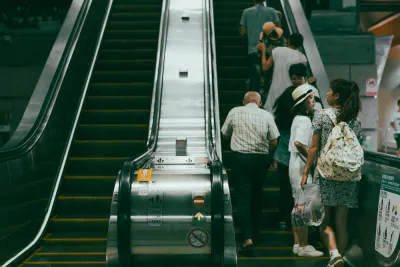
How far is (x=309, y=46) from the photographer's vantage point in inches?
258

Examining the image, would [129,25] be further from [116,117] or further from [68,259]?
[68,259]

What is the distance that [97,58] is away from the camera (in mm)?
7980

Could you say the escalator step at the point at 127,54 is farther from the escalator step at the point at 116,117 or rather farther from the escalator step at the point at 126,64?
the escalator step at the point at 116,117

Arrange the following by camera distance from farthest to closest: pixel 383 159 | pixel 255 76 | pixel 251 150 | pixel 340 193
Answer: pixel 255 76, pixel 251 150, pixel 340 193, pixel 383 159

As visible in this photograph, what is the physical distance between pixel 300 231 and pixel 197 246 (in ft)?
4.41

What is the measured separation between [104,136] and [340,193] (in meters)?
3.57

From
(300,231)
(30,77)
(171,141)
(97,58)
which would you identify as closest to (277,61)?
(171,141)

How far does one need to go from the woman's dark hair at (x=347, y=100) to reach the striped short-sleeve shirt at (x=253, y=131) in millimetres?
897

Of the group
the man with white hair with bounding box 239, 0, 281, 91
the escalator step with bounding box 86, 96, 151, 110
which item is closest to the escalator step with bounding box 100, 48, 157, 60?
the escalator step with bounding box 86, 96, 151, 110

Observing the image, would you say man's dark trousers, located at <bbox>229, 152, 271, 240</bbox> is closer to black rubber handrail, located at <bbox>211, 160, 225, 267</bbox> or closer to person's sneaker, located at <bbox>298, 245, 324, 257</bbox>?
person's sneaker, located at <bbox>298, 245, 324, 257</bbox>

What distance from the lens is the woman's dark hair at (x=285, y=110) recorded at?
16.4 feet

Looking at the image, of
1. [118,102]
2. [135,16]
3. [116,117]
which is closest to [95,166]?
[116,117]

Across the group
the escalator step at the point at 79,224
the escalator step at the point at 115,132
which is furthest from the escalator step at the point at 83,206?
the escalator step at the point at 115,132

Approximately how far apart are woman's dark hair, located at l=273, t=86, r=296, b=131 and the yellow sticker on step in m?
1.91
